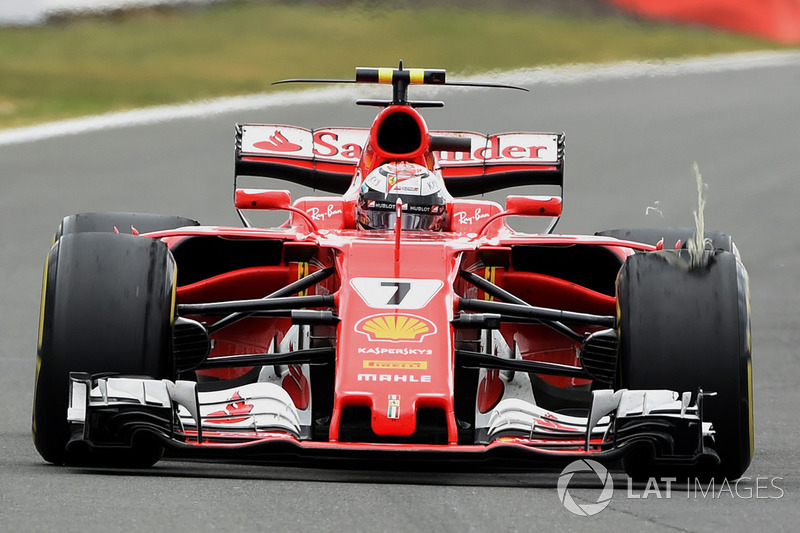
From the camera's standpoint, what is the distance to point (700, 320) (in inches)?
295

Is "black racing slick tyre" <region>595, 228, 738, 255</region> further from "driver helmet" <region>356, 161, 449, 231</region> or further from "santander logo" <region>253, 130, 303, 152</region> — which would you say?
"santander logo" <region>253, 130, 303, 152</region>

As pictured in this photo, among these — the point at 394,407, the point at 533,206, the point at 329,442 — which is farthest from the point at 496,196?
the point at 329,442

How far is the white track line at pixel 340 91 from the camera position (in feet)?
71.8

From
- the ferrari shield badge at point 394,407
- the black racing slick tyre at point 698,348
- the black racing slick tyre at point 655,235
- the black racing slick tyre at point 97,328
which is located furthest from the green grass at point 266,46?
the ferrari shield badge at point 394,407

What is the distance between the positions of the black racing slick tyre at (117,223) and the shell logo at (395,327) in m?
2.43

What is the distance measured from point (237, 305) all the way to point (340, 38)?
63.0 feet

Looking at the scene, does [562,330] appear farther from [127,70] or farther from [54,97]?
[127,70]

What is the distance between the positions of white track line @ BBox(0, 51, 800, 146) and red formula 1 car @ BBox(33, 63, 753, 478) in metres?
12.9

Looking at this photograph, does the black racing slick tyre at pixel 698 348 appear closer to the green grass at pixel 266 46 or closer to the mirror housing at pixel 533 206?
the mirror housing at pixel 533 206

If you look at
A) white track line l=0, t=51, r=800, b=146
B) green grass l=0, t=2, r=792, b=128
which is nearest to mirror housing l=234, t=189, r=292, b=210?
white track line l=0, t=51, r=800, b=146

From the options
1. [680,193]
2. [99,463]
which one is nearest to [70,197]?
[680,193]

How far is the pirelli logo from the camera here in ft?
24.6

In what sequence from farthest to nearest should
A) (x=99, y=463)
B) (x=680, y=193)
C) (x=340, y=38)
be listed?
(x=340, y=38)
(x=680, y=193)
(x=99, y=463)

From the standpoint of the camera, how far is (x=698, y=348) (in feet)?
24.4
